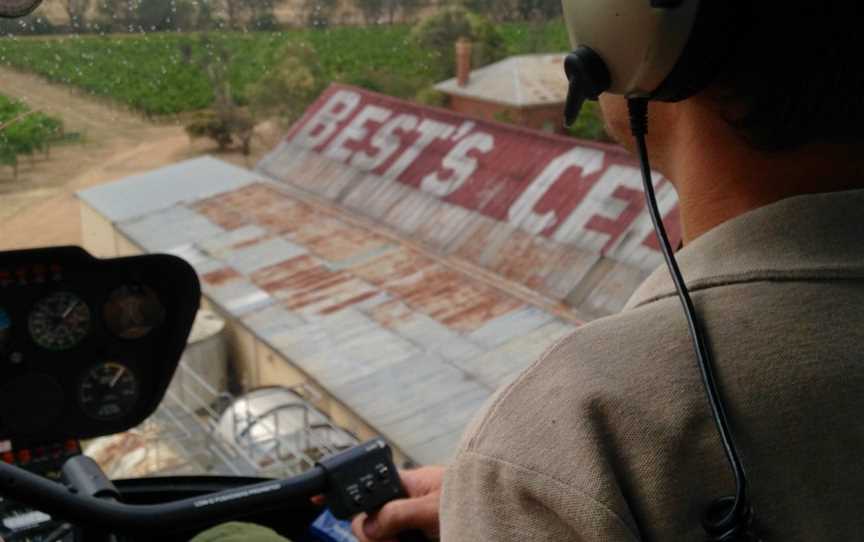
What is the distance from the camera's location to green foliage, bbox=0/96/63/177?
104 cm

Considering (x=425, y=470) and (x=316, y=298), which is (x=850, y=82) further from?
(x=316, y=298)

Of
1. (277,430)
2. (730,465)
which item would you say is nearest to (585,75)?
(730,465)

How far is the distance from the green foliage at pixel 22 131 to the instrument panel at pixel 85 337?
0.17m

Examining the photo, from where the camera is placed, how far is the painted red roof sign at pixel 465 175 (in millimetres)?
8688

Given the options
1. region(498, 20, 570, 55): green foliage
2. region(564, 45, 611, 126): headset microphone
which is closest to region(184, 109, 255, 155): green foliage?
region(498, 20, 570, 55): green foliage

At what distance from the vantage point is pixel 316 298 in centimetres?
880

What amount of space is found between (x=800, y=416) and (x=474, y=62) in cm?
1442

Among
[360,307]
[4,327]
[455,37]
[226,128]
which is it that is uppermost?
[4,327]

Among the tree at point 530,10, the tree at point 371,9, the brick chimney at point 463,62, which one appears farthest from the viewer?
the brick chimney at point 463,62

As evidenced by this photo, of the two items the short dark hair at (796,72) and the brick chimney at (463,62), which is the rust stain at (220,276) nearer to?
the brick chimney at (463,62)

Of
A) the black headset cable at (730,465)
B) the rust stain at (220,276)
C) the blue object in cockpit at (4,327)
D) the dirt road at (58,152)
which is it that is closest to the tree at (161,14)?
the dirt road at (58,152)

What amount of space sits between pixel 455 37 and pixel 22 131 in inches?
478

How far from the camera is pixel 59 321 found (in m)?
1.37

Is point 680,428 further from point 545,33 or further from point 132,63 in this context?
point 545,33
